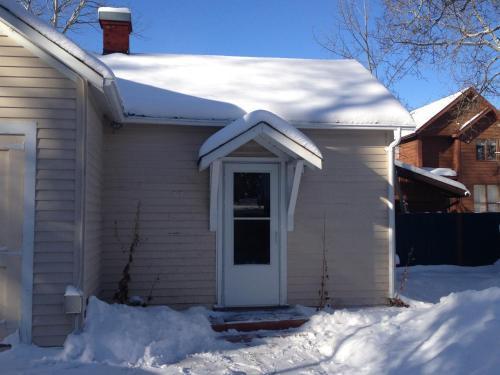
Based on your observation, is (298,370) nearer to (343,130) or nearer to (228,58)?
(343,130)

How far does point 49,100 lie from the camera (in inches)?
226

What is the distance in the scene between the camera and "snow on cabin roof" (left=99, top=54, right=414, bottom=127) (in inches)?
303

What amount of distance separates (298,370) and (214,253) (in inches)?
109

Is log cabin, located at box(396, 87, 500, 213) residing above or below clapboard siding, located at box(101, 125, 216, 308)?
above

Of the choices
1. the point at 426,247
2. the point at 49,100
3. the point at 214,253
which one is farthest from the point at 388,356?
the point at 426,247

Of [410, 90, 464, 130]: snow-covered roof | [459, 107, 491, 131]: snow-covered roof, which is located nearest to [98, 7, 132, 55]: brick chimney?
[410, 90, 464, 130]: snow-covered roof

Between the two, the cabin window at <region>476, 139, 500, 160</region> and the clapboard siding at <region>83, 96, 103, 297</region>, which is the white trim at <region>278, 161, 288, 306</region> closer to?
the clapboard siding at <region>83, 96, 103, 297</region>

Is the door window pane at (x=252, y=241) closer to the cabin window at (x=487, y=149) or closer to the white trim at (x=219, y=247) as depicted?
the white trim at (x=219, y=247)

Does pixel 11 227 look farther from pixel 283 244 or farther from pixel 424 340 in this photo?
pixel 424 340

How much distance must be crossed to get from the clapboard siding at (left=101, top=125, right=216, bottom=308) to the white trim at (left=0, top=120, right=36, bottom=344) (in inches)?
72.2

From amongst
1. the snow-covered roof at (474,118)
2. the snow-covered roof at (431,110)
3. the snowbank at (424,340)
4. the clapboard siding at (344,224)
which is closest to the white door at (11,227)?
the snowbank at (424,340)

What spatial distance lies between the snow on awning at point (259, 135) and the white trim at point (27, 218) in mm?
2224

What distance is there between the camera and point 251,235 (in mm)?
7781

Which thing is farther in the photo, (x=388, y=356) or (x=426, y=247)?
(x=426, y=247)
